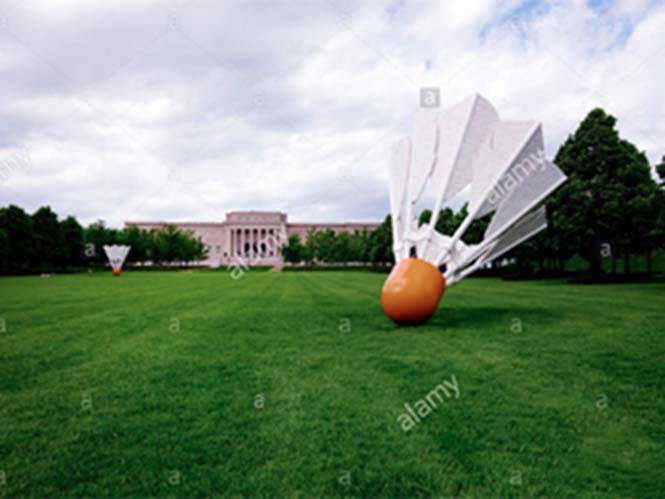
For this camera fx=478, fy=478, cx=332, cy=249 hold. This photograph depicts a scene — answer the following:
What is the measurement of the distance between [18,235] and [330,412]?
166 feet

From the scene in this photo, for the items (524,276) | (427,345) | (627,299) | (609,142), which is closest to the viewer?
(427,345)

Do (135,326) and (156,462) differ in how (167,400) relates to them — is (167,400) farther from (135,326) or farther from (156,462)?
A: (135,326)

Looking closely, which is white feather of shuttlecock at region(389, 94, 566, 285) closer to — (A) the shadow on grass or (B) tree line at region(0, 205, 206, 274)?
(A) the shadow on grass

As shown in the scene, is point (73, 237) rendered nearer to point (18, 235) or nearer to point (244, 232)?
point (18, 235)

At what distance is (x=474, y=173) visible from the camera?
10578 millimetres

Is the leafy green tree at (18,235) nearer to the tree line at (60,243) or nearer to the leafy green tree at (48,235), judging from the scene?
the tree line at (60,243)

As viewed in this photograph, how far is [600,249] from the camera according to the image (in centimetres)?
2520

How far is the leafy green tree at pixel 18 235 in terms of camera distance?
44.2 meters

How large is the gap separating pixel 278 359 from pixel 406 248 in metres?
4.87

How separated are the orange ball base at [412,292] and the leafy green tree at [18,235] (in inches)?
1786

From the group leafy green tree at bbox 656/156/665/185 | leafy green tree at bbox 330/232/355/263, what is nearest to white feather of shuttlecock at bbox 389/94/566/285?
leafy green tree at bbox 656/156/665/185

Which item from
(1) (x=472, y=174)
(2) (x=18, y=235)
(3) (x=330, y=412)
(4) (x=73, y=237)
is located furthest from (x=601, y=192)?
(4) (x=73, y=237)

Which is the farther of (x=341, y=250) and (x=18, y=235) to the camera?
(x=341, y=250)

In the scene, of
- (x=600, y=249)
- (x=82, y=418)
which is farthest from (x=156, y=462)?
(x=600, y=249)
